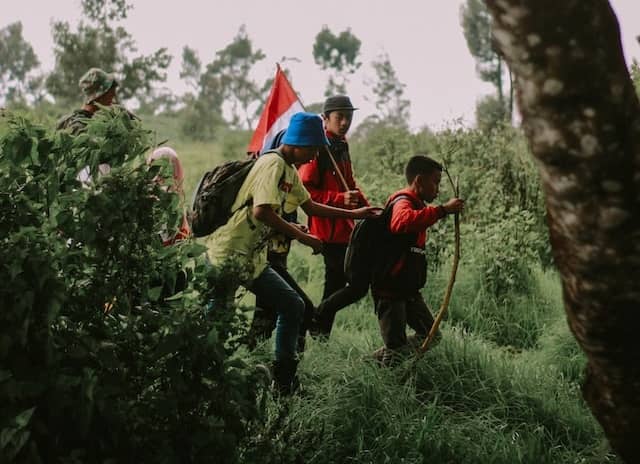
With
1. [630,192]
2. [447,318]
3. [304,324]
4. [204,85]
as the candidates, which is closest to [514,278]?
[447,318]

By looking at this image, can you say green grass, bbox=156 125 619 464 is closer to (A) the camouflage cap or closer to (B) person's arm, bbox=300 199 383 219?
(B) person's arm, bbox=300 199 383 219

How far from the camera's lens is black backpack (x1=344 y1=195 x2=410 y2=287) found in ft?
15.9

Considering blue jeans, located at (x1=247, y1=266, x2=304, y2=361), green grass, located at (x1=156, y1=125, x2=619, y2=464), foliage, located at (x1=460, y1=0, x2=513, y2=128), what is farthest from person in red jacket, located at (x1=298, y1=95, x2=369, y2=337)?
foliage, located at (x1=460, y1=0, x2=513, y2=128)

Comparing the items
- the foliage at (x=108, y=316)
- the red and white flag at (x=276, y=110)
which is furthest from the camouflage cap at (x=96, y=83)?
the foliage at (x=108, y=316)

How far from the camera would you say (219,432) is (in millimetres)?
2465

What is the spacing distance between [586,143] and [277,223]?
2364mm

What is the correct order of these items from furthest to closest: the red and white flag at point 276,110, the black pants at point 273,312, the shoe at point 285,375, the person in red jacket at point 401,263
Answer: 1. the red and white flag at point 276,110
2. the black pants at point 273,312
3. the person in red jacket at point 401,263
4. the shoe at point 285,375

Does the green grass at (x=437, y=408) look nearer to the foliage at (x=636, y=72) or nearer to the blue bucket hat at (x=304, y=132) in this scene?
the blue bucket hat at (x=304, y=132)

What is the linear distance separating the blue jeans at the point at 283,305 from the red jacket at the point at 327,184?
1217mm

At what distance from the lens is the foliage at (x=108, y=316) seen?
2.17 metres

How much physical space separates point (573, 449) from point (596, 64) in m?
2.66

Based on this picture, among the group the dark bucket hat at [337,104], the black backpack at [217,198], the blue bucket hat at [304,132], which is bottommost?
the black backpack at [217,198]

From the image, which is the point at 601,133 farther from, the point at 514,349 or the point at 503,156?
the point at 503,156

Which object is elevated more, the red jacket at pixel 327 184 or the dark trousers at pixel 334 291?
the red jacket at pixel 327 184
